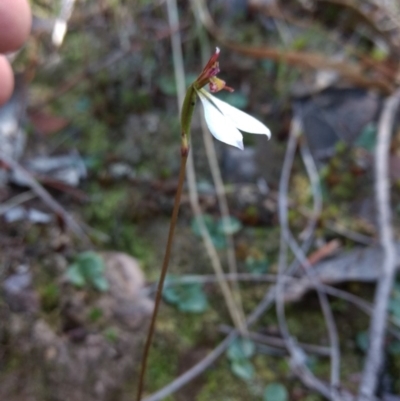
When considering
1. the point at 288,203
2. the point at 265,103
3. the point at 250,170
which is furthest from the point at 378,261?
the point at 265,103

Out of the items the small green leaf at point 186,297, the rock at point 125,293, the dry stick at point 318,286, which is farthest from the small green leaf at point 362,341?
the rock at point 125,293

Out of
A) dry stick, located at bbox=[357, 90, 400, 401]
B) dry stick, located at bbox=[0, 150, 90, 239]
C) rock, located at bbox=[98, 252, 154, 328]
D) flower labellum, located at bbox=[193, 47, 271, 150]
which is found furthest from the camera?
dry stick, located at bbox=[0, 150, 90, 239]

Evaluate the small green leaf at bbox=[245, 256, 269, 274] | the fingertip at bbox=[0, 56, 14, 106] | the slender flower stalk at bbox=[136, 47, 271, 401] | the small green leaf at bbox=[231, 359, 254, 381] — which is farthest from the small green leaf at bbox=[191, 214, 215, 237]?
the slender flower stalk at bbox=[136, 47, 271, 401]

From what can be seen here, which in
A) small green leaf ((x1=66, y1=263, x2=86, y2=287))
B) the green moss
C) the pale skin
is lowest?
the green moss

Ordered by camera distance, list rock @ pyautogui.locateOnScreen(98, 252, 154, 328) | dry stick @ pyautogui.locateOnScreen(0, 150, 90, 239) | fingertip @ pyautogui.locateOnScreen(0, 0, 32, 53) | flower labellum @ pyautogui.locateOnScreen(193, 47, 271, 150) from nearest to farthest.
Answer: flower labellum @ pyautogui.locateOnScreen(193, 47, 271, 150), fingertip @ pyautogui.locateOnScreen(0, 0, 32, 53), rock @ pyautogui.locateOnScreen(98, 252, 154, 328), dry stick @ pyautogui.locateOnScreen(0, 150, 90, 239)

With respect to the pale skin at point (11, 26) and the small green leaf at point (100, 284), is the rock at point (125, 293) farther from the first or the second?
the pale skin at point (11, 26)

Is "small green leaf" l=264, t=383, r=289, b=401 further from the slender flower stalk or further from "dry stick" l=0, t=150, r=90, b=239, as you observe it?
the slender flower stalk

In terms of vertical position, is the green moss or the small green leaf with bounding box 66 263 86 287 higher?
the small green leaf with bounding box 66 263 86 287
